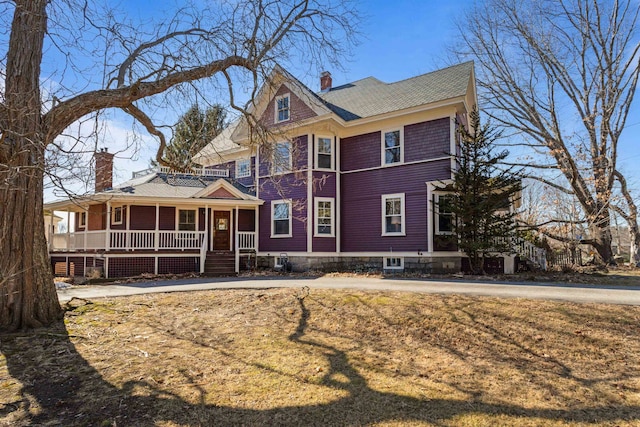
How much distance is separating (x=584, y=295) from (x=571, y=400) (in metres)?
5.17

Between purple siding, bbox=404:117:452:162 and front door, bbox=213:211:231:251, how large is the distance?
9.07 m

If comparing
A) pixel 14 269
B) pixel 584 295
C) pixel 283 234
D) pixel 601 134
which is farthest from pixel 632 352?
pixel 601 134

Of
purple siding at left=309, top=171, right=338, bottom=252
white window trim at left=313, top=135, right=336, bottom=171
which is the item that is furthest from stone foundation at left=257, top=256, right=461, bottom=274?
white window trim at left=313, top=135, right=336, bottom=171

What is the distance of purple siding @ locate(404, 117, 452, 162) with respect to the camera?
15.1 metres

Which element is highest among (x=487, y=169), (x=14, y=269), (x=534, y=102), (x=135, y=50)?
(x=534, y=102)

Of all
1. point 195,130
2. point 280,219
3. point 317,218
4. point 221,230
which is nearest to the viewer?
point 195,130

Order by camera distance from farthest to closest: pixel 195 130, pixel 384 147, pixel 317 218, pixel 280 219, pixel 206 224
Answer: pixel 280 219
pixel 206 224
pixel 317 218
pixel 384 147
pixel 195 130

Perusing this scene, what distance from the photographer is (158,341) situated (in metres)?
5.99

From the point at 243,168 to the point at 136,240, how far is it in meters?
6.73

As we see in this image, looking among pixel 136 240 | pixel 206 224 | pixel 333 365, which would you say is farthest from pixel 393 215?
pixel 333 365

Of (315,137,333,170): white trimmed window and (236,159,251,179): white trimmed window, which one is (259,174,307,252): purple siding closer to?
(315,137,333,170): white trimmed window

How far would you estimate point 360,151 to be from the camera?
57.4ft

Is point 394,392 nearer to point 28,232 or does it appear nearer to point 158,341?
point 158,341

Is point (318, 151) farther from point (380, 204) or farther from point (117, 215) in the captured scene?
point (117, 215)
